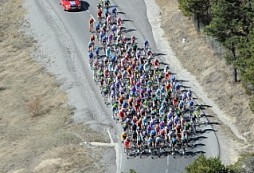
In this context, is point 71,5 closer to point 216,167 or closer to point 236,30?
point 236,30

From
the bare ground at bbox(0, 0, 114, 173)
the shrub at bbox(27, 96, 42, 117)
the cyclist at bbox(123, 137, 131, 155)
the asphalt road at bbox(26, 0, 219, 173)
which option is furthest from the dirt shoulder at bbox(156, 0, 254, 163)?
the shrub at bbox(27, 96, 42, 117)

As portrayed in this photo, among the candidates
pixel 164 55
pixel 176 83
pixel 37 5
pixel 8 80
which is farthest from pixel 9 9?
pixel 176 83

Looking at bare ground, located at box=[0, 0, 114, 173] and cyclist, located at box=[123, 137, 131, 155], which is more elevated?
cyclist, located at box=[123, 137, 131, 155]

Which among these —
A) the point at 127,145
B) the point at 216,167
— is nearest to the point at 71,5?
the point at 127,145

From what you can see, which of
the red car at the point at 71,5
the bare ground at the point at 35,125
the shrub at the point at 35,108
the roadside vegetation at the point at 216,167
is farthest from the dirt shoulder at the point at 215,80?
the shrub at the point at 35,108

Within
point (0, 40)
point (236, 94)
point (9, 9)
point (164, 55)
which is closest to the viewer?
point (236, 94)

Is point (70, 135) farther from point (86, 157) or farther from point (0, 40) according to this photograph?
point (0, 40)

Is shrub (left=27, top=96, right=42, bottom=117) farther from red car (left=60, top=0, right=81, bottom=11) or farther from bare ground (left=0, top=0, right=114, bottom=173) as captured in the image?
red car (left=60, top=0, right=81, bottom=11)
